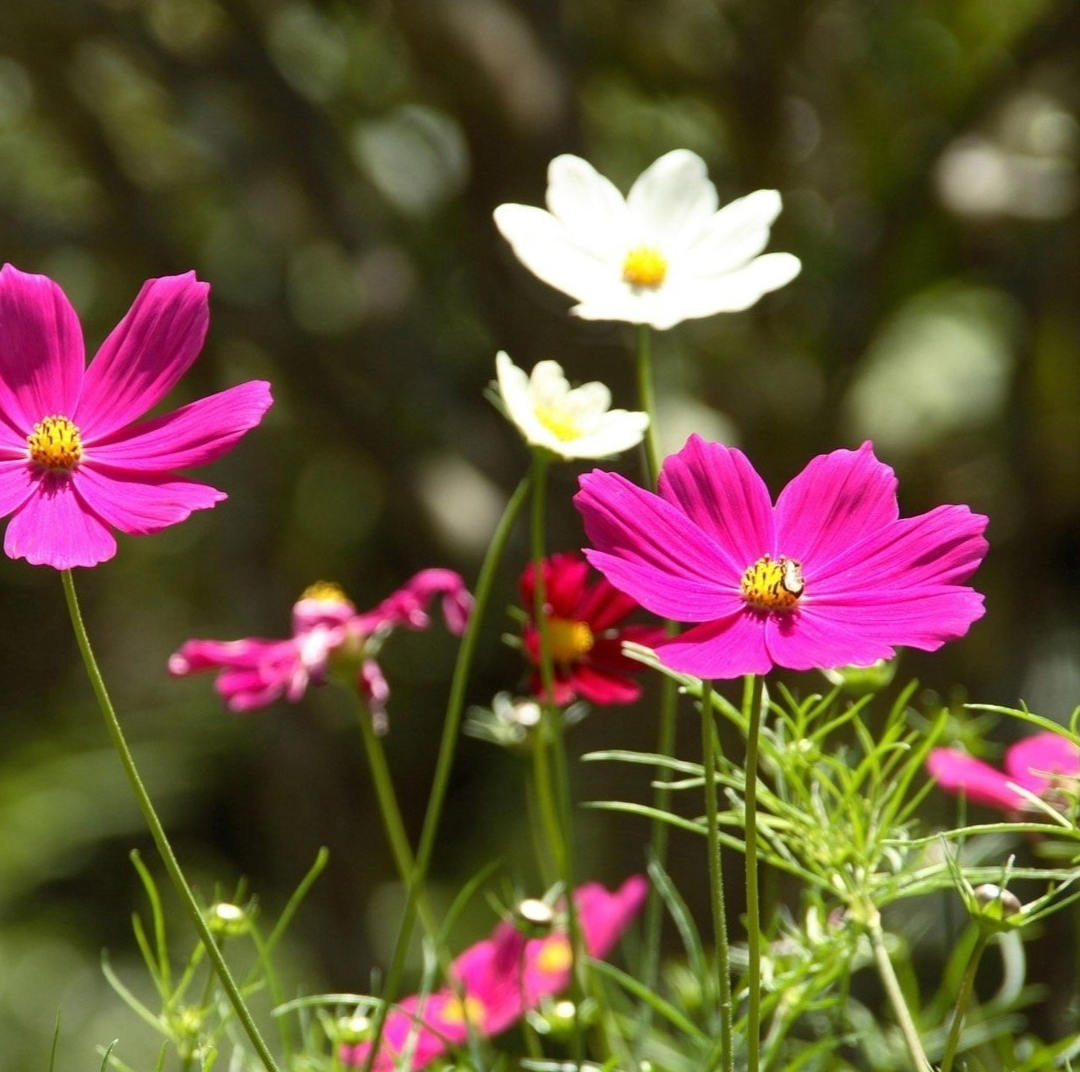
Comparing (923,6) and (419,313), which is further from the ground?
(923,6)

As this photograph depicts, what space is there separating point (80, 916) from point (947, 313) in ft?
5.90

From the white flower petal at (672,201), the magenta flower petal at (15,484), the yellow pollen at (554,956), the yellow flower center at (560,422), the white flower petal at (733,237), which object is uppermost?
the white flower petal at (672,201)

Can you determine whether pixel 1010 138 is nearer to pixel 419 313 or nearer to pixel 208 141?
pixel 419 313

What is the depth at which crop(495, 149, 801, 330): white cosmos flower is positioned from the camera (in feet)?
1.16

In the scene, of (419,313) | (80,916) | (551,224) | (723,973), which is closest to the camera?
(723,973)

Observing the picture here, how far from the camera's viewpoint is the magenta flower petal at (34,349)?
32cm

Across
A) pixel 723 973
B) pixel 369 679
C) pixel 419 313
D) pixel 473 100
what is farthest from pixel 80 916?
pixel 723 973

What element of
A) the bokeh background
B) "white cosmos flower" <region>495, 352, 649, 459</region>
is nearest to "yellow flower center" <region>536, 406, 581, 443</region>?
"white cosmos flower" <region>495, 352, 649, 459</region>

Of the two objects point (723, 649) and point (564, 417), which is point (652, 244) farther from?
point (723, 649)

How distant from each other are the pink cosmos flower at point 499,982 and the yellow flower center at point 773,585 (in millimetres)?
138

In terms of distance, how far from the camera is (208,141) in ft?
5.54

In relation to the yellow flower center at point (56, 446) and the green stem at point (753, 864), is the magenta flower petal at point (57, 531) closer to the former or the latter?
the yellow flower center at point (56, 446)

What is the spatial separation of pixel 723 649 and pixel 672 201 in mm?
185

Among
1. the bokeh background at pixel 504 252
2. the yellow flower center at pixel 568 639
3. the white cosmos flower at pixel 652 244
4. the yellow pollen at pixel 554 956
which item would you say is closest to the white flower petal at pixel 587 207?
the white cosmos flower at pixel 652 244
